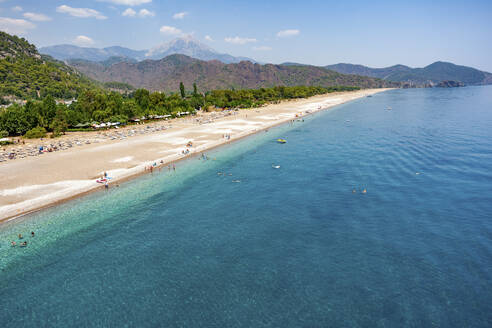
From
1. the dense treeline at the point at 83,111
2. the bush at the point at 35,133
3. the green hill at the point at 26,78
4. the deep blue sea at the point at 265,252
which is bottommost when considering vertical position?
the deep blue sea at the point at 265,252

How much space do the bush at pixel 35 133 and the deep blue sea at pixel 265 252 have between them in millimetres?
57008

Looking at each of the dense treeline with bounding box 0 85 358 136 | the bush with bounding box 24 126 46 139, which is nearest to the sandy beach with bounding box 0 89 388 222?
the bush with bounding box 24 126 46 139

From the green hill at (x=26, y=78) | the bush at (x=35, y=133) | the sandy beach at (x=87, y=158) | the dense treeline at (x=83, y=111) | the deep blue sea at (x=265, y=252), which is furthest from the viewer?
the green hill at (x=26, y=78)

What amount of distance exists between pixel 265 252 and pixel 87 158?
163 feet

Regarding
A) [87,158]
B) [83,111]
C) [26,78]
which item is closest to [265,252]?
[87,158]

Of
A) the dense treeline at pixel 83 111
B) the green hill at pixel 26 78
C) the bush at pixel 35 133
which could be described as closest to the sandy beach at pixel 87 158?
the bush at pixel 35 133

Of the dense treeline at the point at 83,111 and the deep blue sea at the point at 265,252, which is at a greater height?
the dense treeline at the point at 83,111

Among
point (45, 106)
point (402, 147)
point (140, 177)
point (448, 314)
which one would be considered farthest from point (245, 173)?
point (45, 106)

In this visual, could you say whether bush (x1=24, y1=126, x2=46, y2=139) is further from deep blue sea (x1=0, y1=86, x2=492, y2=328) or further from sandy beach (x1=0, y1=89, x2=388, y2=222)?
deep blue sea (x1=0, y1=86, x2=492, y2=328)

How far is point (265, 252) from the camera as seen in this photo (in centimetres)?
2519

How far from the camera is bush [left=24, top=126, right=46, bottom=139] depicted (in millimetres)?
77650

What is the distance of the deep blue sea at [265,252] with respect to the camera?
18656 millimetres

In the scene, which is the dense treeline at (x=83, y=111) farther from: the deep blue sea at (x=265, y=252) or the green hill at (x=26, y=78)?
the deep blue sea at (x=265, y=252)

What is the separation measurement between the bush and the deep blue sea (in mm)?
57008
